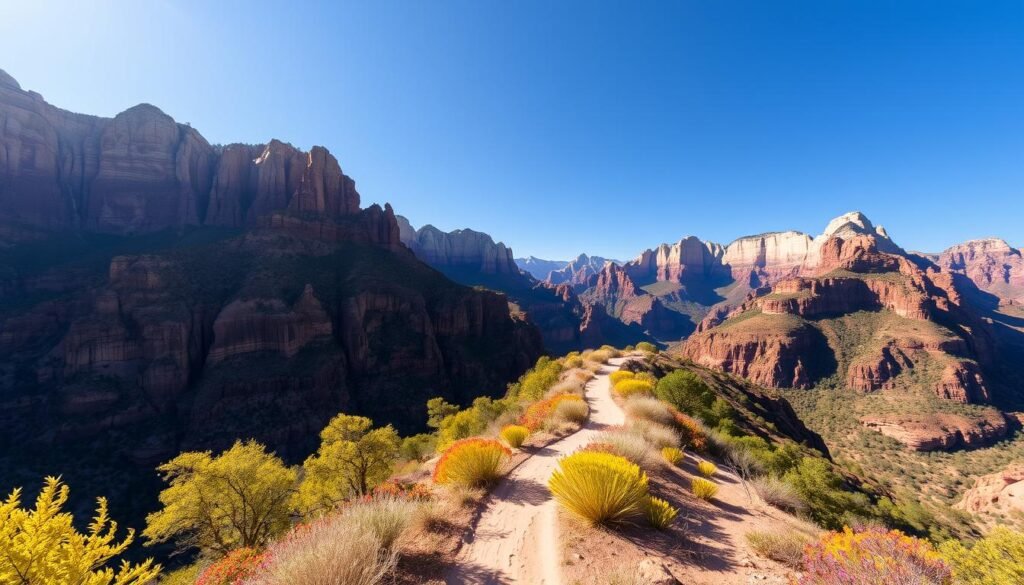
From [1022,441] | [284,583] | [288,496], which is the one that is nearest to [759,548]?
[284,583]

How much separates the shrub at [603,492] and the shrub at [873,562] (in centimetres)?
213

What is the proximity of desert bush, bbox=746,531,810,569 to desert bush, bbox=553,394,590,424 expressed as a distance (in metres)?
7.63

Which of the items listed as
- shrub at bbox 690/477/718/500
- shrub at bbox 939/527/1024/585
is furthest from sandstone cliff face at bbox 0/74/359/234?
shrub at bbox 939/527/1024/585

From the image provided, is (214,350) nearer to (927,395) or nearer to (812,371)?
(812,371)

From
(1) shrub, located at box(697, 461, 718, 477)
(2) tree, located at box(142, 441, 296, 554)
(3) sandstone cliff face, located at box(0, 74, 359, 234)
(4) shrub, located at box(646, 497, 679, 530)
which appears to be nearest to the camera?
(4) shrub, located at box(646, 497, 679, 530)

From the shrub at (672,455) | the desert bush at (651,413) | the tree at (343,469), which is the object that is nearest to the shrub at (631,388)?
the desert bush at (651,413)

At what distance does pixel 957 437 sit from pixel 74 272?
496 ft

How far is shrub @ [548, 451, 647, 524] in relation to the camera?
564 centimetres

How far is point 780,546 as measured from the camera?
524 cm

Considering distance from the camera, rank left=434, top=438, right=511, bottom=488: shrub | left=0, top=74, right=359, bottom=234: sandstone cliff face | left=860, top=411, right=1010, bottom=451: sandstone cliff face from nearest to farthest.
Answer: left=434, top=438, right=511, bottom=488: shrub < left=860, top=411, right=1010, bottom=451: sandstone cliff face < left=0, top=74, right=359, bottom=234: sandstone cliff face

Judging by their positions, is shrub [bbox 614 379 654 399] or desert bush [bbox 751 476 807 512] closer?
desert bush [bbox 751 476 807 512]

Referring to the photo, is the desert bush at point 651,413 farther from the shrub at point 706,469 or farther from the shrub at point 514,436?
the shrub at point 514,436

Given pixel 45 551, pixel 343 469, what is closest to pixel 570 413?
pixel 45 551

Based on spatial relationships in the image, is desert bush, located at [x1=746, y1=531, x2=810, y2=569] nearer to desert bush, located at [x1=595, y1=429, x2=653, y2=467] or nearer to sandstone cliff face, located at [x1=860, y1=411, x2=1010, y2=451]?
desert bush, located at [x1=595, y1=429, x2=653, y2=467]
